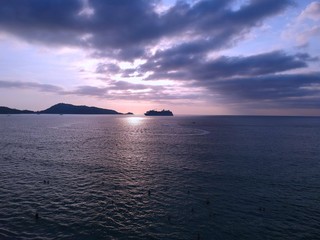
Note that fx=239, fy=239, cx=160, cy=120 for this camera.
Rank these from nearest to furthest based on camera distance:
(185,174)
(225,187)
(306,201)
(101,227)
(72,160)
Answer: (101,227) < (306,201) < (225,187) < (185,174) < (72,160)

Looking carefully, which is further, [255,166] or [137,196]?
[255,166]

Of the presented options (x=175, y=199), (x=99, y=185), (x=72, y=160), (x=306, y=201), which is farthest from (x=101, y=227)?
(x=72, y=160)

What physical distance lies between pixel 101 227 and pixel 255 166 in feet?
150

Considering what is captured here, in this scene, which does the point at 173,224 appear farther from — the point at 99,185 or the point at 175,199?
the point at 99,185

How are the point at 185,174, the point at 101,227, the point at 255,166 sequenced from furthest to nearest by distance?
the point at 255,166, the point at 185,174, the point at 101,227

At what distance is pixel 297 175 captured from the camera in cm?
5359

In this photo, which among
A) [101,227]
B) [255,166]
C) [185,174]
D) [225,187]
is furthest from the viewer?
[255,166]

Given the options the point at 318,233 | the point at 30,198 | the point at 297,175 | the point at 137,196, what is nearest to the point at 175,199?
the point at 137,196

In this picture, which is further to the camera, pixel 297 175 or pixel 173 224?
pixel 297 175

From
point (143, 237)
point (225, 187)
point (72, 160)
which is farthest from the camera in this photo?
point (72, 160)

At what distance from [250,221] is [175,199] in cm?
1184

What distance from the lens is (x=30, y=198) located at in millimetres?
38594

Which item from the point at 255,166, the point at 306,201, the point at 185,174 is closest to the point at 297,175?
the point at 255,166

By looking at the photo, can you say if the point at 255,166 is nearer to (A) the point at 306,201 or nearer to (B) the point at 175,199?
(A) the point at 306,201
